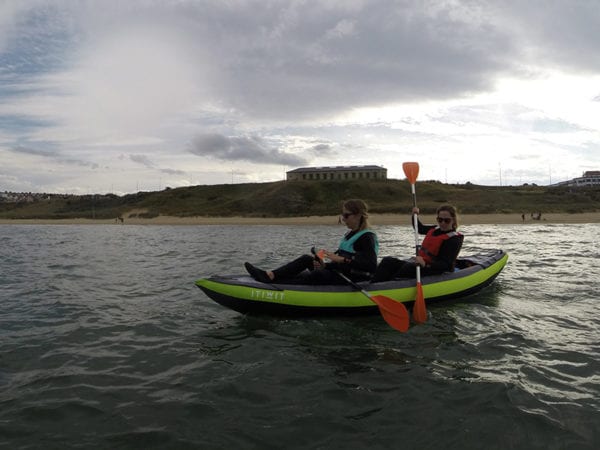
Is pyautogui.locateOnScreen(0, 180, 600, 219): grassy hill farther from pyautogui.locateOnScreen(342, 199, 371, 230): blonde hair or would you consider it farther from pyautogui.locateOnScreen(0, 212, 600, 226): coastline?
pyautogui.locateOnScreen(342, 199, 371, 230): blonde hair

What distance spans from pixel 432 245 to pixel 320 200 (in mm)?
51081

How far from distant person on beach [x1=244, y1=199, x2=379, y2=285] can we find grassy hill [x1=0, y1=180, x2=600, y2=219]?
37.0m

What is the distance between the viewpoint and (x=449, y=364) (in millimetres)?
5172

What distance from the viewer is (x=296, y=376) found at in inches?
194

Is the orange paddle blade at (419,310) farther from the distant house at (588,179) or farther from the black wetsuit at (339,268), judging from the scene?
the distant house at (588,179)

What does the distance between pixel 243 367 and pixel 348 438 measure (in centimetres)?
202

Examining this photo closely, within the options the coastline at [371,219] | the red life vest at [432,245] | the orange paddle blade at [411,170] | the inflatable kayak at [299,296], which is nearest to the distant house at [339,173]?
the coastline at [371,219]

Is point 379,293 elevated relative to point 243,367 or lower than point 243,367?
elevated

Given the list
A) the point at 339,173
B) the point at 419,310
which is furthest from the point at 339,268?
the point at 339,173

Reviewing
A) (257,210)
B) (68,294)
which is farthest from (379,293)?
(257,210)

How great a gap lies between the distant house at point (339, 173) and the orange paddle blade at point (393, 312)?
73604 mm

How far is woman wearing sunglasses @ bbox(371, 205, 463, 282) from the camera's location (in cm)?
753

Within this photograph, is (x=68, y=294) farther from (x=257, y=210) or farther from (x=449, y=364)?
(x=257, y=210)

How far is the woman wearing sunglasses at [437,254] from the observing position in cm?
753
